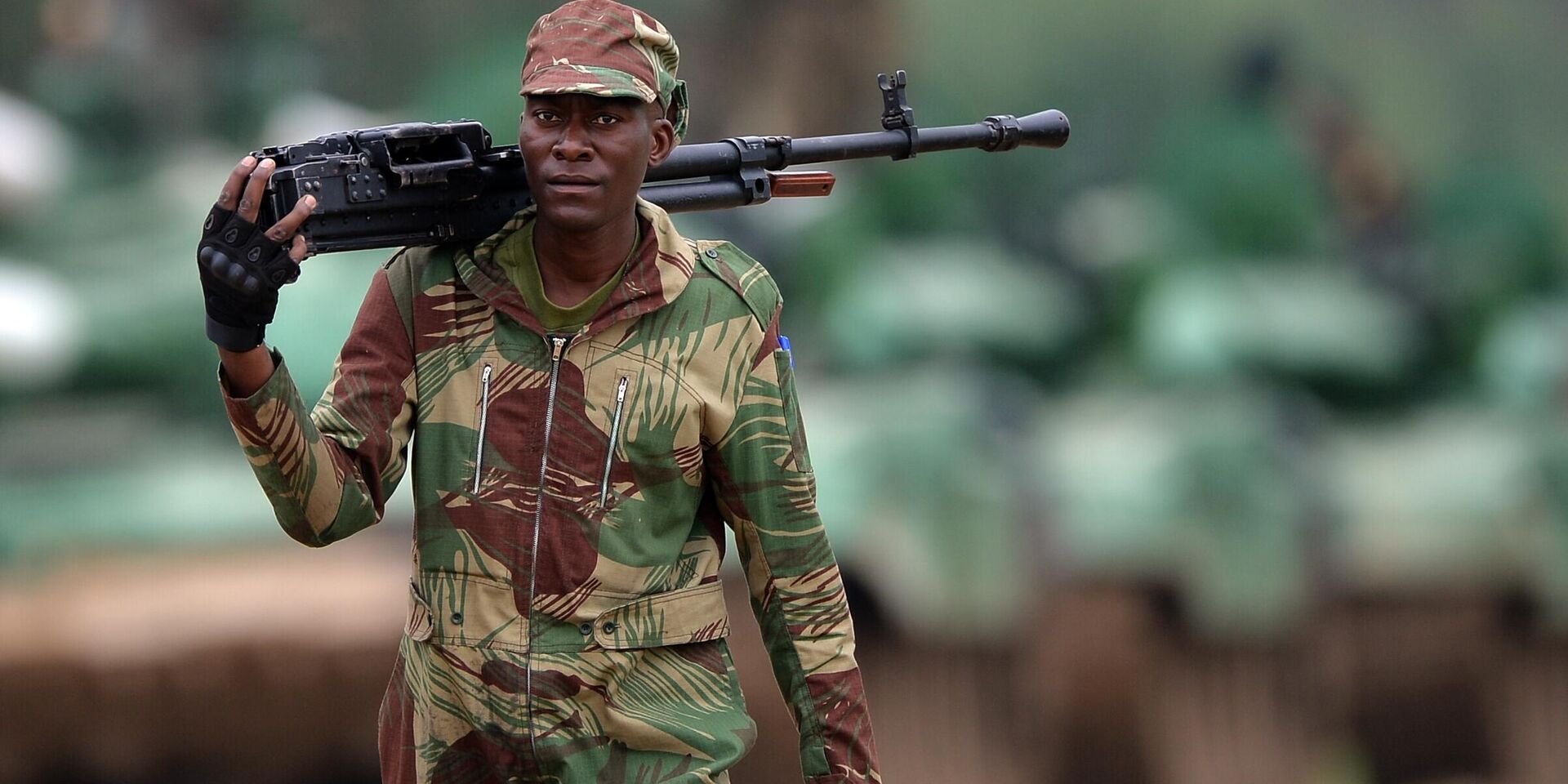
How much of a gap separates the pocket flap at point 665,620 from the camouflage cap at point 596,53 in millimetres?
714

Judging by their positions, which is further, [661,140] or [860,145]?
[860,145]

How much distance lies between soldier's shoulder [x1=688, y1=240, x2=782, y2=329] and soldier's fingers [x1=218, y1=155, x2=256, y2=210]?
2.51 ft

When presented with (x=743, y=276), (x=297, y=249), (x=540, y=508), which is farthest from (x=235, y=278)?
(x=743, y=276)

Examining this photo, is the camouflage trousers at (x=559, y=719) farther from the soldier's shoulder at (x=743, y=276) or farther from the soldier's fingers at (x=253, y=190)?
the soldier's fingers at (x=253, y=190)

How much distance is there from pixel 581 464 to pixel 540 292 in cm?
25

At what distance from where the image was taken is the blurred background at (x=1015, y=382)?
6.00 metres

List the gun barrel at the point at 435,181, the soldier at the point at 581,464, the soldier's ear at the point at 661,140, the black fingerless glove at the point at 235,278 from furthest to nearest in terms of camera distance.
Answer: the soldier's ear at the point at 661,140, the soldier at the point at 581,464, the gun barrel at the point at 435,181, the black fingerless glove at the point at 235,278

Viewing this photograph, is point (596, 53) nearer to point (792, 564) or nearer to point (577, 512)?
point (577, 512)

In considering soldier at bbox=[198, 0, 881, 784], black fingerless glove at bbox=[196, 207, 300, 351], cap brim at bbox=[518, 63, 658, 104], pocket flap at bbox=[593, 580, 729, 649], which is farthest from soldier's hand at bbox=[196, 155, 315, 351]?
pocket flap at bbox=[593, 580, 729, 649]

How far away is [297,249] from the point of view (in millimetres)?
2523

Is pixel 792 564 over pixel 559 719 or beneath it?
over

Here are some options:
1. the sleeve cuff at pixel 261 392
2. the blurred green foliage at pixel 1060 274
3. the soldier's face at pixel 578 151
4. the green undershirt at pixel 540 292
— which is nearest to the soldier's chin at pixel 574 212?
the soldier's face at pixel 578 151

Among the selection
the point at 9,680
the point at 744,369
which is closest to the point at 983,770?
the point at 9,680

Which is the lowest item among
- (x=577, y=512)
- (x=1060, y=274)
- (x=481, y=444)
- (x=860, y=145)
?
(x=577, y=512)
